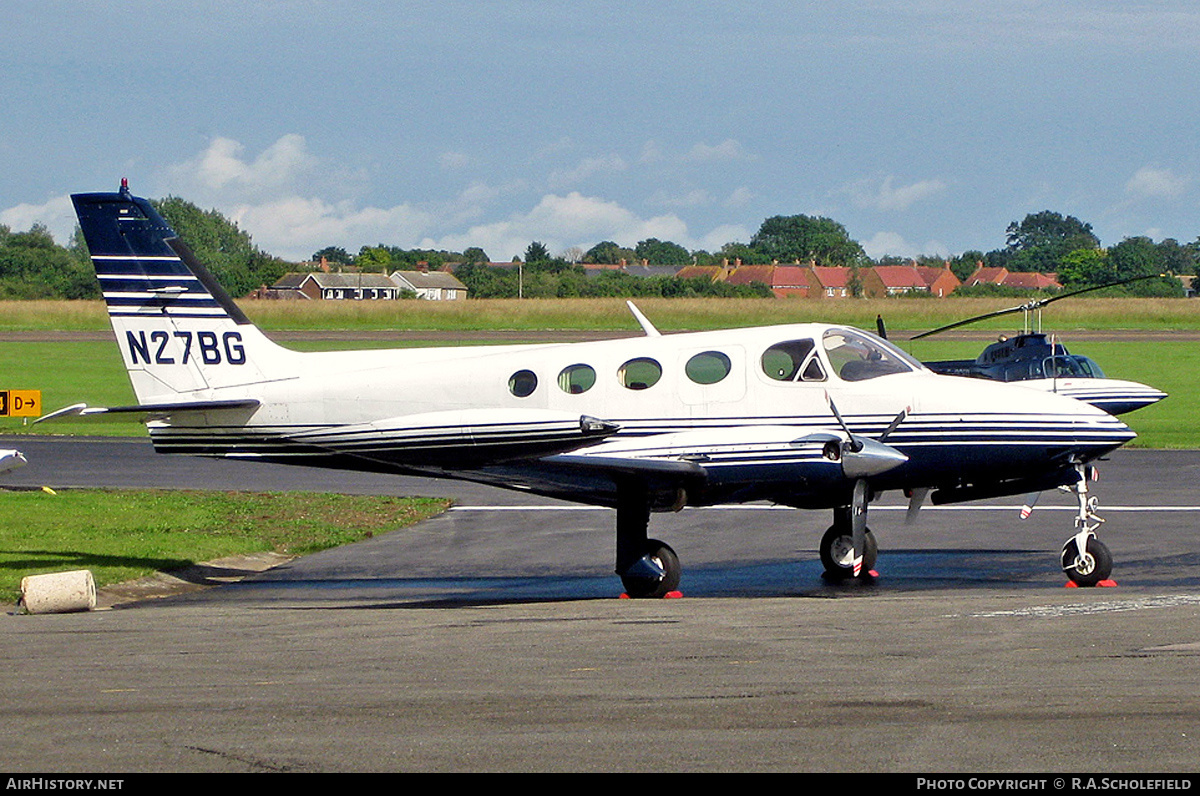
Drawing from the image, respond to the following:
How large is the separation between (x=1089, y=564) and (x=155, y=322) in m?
11.9

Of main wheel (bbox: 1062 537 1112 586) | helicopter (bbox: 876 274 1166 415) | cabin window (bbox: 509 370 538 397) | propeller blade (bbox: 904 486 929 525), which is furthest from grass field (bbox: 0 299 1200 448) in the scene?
A: cabin window (bbox: 509 370 538 397)

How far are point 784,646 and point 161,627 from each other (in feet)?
19.8

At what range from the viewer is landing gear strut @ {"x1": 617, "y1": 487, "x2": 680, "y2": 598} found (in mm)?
15273

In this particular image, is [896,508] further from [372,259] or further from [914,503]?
[372,259]

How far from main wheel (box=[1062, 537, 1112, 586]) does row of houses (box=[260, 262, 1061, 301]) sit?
4729 inches

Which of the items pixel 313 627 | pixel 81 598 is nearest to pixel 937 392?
pixel 313 627

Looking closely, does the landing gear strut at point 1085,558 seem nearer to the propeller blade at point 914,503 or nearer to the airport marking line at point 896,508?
the propeller blade at point 914,503

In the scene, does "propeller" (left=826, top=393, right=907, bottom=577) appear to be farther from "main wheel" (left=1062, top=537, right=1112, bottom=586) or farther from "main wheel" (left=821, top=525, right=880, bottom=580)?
"main wheel" (left=1062, top=537, right=1112, bottom=586)

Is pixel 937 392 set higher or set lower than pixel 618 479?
higher

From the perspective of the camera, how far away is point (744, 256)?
18412 cm

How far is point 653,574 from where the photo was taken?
601 inches

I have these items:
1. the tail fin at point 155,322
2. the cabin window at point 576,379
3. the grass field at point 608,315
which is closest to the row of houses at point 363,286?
the grass field at point 608,315

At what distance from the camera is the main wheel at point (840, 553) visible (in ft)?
53.5
